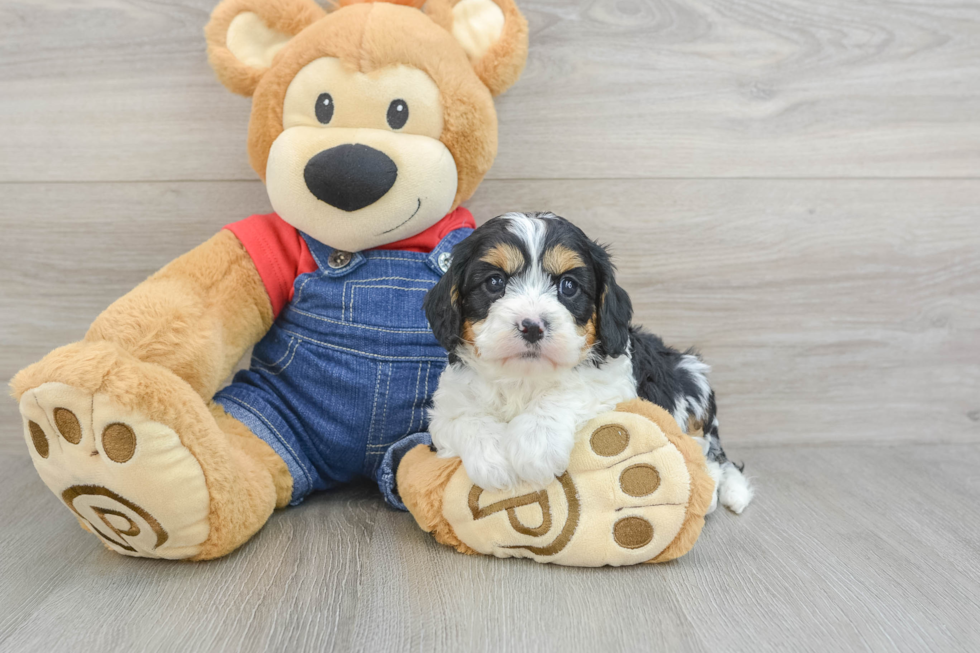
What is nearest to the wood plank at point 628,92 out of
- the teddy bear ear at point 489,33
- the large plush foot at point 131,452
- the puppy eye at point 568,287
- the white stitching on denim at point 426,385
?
the teddy bear ear at point 489,33

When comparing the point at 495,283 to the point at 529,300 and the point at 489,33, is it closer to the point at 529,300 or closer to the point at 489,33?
the point at 529,300

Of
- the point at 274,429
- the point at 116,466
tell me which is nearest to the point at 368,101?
the point at 274,429

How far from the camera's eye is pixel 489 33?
1.72 metres

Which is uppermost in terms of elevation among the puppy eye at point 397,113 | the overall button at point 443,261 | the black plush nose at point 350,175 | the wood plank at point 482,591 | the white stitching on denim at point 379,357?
the puppy eye at point 397,113

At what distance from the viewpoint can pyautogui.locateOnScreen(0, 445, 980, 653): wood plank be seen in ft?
3.90

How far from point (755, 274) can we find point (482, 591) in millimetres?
1350

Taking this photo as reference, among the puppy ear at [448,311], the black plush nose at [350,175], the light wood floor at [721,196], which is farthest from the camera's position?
the light wood floor at [721,196]

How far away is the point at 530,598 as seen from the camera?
1305 millimetres

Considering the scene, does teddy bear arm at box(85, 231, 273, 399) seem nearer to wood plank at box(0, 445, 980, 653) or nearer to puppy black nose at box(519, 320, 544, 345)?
wood plank at box(0, 445, 980, 653)

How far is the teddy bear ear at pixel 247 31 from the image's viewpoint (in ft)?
5.52

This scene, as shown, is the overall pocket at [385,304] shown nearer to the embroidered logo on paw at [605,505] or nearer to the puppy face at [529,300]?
the puppy face at [529,300]

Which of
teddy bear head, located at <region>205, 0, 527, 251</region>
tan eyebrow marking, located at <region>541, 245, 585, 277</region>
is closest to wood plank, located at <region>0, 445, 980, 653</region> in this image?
tan eyebrow marking, located at <region>541, 245, 585, 277</region>

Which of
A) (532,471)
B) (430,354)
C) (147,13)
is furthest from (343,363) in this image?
(147,13)

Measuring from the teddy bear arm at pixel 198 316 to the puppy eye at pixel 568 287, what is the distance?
784 millimetres
